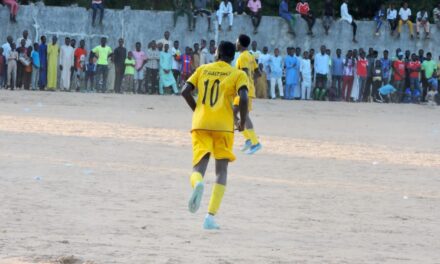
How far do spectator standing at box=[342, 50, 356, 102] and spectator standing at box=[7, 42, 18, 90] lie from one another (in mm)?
10061

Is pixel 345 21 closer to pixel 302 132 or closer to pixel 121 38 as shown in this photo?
pixel 121 38

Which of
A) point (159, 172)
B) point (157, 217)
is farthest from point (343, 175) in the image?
point (157, 217)

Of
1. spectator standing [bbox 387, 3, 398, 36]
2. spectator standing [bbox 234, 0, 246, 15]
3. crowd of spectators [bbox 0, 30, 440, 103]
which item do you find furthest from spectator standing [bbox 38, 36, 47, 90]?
spectator standing [bbox 387, 3, 398, 36]

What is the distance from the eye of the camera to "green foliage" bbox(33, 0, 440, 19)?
4203cm

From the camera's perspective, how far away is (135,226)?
1058 centimetres

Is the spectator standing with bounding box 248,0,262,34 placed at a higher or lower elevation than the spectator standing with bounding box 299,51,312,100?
higher

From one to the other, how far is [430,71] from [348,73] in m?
2.54

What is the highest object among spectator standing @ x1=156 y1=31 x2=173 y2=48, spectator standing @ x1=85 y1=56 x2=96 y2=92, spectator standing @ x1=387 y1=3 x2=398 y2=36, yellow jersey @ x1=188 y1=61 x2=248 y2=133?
spectator standing @ x1=387 y1=3 x2=398 y2=36

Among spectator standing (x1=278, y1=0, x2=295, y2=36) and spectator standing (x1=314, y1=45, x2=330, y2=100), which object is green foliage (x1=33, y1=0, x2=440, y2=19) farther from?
spectator standing (x1=314, y1=45, x2=330, y2=100)

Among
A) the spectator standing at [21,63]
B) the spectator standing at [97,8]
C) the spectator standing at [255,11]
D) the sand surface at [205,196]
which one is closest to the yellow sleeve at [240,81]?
the sand surface at [205,196]

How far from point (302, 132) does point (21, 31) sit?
613 inches

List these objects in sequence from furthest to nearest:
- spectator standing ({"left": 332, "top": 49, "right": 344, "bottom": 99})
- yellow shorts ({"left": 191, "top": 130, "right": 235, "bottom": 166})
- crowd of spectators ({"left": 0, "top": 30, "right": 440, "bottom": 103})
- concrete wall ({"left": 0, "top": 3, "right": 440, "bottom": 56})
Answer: concrete wall ({"left": 0, "top": 3, "right": 440, "bottom": 56}) < spectator standing ({"left": 332, "top": 49, "right": 344, "bottom": 99}) < crowd of spectators ({"left": 0, "top": 30, "right": 440, "bottom": 103}) < yellow shorts ({"left": 191, "top": 130, "right": 235, "bottom": 166})

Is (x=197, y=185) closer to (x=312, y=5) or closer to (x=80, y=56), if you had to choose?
(x=80, y=56)

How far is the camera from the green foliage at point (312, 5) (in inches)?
1655
